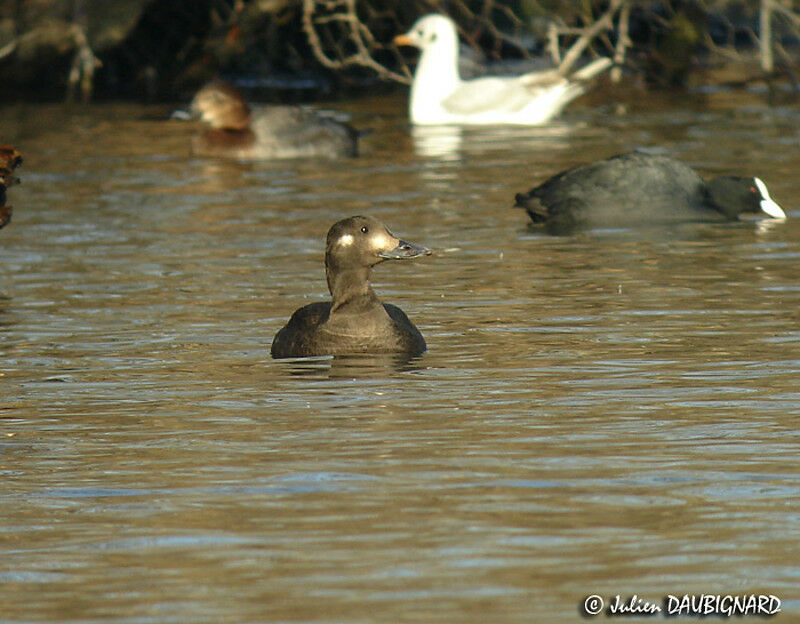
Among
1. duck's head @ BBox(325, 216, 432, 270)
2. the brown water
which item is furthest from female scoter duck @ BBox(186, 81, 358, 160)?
duck's head @ BBox(325, 216, 432, 270)

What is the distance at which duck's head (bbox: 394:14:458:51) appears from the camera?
80.1ft

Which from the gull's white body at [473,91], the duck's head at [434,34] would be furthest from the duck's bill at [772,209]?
the duck's head at [434,34]

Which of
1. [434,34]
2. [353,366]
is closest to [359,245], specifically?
[353,366]

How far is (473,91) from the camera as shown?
24109mm

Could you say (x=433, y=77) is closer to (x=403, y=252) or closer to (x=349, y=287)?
(x=403, y=252)

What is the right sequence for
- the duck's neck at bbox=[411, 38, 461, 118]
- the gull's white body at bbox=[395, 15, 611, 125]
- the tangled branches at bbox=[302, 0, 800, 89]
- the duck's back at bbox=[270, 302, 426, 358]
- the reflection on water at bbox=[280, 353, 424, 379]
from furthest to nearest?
the duck's neck at bbox=[411, 38, 461, 118] → the gull's white body at bbox=[395, 15, 611, 125] → the tangled branches at bbox=[302, 0, 800, 89] → the duck's back at bbox=[270, 302, 426, 358] → the reflection on water at bbox=[280, 353, 424, 379]

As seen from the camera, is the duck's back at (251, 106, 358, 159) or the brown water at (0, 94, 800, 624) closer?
the brown water at (0, 94, 800, 624)

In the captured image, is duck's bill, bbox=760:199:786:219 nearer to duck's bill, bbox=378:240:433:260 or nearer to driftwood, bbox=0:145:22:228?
duck's bill, bbox=378:240:433:260

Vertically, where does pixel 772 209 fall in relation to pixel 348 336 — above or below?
below

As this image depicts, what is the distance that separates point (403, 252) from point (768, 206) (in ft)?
19.2

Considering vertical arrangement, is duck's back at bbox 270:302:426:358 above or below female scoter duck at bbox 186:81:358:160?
above

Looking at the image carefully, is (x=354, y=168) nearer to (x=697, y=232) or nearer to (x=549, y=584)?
(x=697, y=232)

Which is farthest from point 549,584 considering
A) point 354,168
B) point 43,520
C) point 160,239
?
point 354,168

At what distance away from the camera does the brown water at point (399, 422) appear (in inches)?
228
